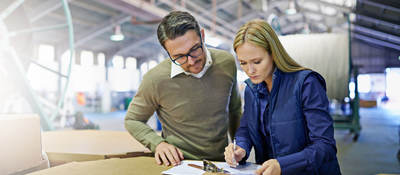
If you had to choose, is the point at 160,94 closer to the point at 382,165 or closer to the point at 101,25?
the point at 382,165

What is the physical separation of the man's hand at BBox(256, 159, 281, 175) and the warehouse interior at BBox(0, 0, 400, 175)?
0.49 metres

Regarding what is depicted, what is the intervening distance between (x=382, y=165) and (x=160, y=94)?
374 cm

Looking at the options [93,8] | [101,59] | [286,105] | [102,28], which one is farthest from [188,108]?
[101,59]

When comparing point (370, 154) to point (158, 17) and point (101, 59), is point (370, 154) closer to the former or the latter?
point (158, 17)

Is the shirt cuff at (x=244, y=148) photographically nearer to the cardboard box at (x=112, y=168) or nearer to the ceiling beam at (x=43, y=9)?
the cardboard box at (x=112, y=168)

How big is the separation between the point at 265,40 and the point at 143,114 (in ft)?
2.30

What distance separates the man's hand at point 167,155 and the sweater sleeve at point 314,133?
437 millimetres

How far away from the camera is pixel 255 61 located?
103 cm

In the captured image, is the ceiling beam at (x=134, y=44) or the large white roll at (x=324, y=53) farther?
the ceiling beam at (x=134, y=44)

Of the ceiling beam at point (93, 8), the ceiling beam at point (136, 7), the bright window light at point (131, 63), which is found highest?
the ceiling beam at point (93, 8)

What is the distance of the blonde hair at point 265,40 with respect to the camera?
3.31 feet

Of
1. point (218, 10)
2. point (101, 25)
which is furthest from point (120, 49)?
point (218, 10)

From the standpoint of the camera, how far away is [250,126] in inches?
45.8

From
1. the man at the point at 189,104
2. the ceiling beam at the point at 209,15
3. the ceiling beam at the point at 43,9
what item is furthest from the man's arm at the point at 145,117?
the ceiling beam at the point at 209,15
